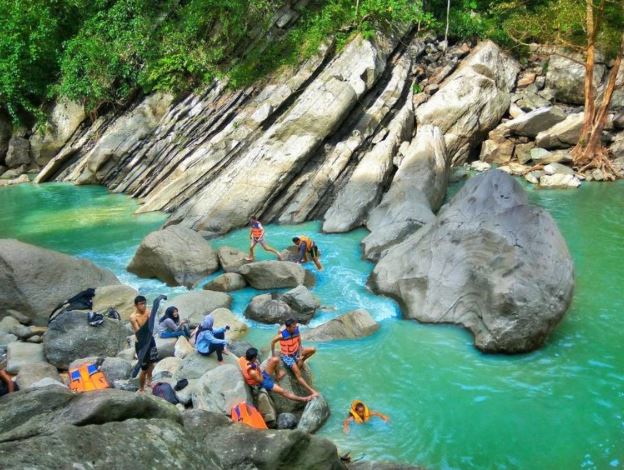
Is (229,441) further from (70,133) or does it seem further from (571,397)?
(70,133)

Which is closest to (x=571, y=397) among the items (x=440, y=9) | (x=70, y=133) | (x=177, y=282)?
(x=177, y=282)

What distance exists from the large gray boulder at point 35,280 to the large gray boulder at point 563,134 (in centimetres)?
2008

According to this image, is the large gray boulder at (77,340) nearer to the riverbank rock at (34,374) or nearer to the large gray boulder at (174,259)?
the riverbank rock at (34,374)

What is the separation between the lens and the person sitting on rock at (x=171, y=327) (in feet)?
36.9

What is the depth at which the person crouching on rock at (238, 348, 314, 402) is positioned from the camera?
29.7ft

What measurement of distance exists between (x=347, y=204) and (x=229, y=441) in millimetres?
14092

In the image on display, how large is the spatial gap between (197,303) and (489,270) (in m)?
6.62

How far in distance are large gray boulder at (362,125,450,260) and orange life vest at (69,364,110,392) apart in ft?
28.7

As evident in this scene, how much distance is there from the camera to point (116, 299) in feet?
42.9

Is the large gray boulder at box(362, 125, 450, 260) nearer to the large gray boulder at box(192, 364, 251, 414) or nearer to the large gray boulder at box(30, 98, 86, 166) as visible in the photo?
the large gray boulder at box(192, 364, 251, 414)

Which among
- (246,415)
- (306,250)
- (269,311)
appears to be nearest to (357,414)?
(246,415)

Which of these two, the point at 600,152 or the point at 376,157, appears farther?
the point at 600,152

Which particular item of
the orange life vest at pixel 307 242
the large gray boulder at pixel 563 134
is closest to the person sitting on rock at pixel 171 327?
the orange life vest at pixel 307 242

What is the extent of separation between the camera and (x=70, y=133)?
31.3 metres
